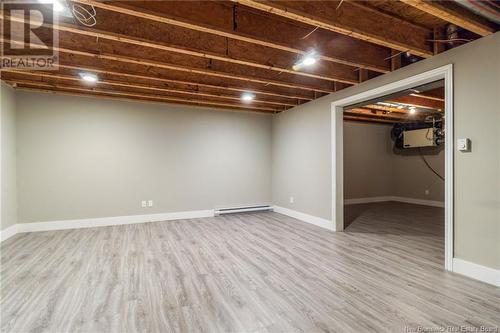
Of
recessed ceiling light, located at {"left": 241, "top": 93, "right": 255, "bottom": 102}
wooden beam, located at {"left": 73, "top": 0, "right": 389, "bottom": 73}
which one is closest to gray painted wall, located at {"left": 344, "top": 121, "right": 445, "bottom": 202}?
recessed ceiling light, located at {"left": 241, "top": 93, "right": 255, "bottom": 102}

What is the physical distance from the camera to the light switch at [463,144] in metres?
2.53

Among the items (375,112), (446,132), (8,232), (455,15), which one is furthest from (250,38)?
(375,112)

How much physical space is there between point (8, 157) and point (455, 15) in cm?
611

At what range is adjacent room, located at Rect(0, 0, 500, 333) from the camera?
2.07 m

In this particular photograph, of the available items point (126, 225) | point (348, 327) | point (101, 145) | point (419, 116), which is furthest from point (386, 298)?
point (419, 116)

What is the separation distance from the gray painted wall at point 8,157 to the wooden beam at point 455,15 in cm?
546

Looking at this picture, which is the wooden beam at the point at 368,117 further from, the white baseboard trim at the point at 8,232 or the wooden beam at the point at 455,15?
the white baseboard trim at the point at 8,232

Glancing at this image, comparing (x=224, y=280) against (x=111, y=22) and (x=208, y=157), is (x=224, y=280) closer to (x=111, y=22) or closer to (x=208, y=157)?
(x=111, y=22)

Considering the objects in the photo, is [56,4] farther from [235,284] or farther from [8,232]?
[8,232]

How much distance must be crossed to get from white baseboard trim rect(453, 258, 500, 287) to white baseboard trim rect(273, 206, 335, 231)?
6.19ft

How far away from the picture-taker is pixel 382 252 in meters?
3.33

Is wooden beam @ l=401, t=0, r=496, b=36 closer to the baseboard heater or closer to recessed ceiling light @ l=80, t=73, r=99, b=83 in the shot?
recessed ceiling light @ l=80, t=73, r=99, b=83

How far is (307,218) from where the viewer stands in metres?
5.02

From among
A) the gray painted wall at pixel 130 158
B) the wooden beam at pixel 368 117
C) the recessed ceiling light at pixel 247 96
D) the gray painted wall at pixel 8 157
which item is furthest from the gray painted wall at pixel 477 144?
the gray painted wall at pixel 8 157
